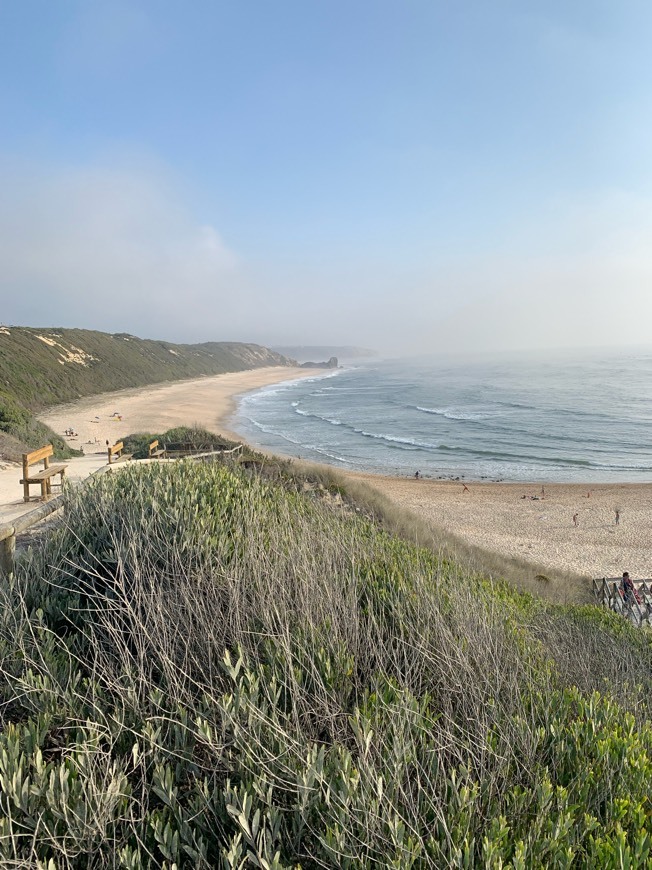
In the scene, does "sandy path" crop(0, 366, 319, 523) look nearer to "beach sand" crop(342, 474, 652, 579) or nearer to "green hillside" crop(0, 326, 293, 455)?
"green hillside" crop(0, 326, 293, 455)

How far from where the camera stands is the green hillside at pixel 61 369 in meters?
22.7

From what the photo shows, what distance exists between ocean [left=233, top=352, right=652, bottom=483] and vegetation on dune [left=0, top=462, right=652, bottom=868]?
24.2 metres

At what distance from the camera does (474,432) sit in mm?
39188

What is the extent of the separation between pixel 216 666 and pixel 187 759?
2.30 ft

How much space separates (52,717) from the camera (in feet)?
8.08

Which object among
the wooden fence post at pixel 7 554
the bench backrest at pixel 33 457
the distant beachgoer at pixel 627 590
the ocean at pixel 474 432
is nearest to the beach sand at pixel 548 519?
the ocean at pixel 474 432

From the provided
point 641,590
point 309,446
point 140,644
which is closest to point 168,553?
point 140,644

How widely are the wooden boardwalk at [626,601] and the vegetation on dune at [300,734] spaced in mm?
6772

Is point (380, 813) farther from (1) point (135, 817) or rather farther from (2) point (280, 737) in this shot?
(1) point (135, 817)

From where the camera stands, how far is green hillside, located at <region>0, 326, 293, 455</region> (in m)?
22.7

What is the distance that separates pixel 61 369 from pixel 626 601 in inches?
2046

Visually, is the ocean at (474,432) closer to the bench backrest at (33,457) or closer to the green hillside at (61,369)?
the green hillside at (61,369)

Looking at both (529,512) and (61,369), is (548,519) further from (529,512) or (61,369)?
(61,369)

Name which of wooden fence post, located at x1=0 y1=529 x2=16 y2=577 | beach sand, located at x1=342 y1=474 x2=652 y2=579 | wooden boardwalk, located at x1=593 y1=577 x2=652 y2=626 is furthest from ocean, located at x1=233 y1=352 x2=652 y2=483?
wooden fence post, located at x1=0 y1=529 x2=16 y2=577
